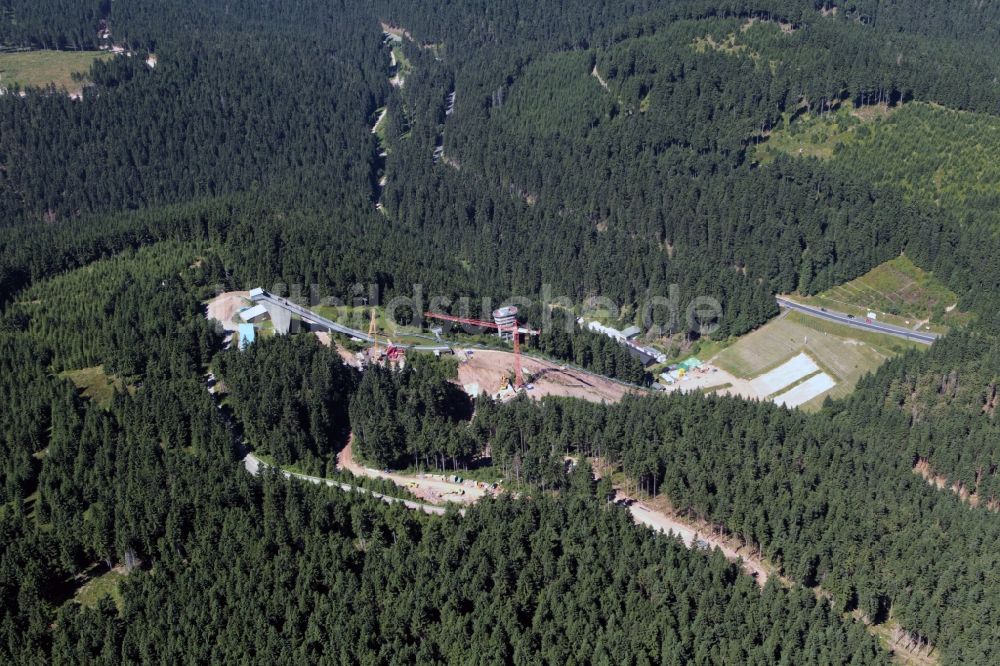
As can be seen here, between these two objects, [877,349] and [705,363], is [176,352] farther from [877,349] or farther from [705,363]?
[877,349]

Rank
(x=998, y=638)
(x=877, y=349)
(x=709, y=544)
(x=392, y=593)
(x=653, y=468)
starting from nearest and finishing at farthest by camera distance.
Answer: (x=998, y=638) → (x=392, y=593) → (x=709, y=544) → (x=653, y=468) → (x=877, y=349)

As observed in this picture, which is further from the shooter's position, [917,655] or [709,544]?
[709,544]

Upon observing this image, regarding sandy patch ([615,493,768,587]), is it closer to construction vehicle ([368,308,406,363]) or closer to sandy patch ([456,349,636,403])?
sandy patch ([456,349,636,403])

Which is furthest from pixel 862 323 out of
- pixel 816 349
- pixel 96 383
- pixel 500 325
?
pixel 96 383

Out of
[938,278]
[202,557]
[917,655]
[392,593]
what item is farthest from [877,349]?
[202,557]

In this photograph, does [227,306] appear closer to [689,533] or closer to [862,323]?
[689,533]
